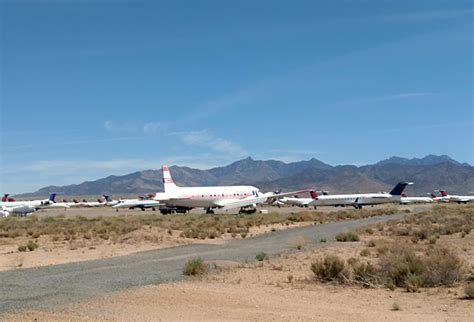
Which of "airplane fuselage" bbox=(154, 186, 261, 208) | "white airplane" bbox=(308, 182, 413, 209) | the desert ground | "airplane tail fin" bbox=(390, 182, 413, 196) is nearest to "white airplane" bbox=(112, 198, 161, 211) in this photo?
"white airplane" bbox=(308, 182, 413, 209)

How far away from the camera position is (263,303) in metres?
12.9

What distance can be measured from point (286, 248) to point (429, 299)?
14.2 m

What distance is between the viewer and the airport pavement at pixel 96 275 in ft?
45.7

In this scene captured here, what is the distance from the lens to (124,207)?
368ft

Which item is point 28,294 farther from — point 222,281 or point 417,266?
point 417,266

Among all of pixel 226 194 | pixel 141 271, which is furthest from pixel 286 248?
pixel 226 194

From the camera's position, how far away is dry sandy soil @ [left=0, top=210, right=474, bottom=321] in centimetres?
1143

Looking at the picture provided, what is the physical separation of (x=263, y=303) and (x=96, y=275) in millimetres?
7225

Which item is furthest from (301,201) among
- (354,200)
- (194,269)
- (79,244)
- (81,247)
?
(194,269)

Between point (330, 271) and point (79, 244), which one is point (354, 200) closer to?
point (79, 244)

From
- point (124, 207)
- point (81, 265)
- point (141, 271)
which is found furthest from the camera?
point (124, 207)

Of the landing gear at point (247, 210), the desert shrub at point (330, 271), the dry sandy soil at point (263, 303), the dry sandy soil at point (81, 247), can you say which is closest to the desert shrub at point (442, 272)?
the dry sandy soil at point (263, 303)

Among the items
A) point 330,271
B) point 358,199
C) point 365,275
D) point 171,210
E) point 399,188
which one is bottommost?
point 365,275

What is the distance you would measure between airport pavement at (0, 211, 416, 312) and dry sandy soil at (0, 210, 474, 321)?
37.7 inches
